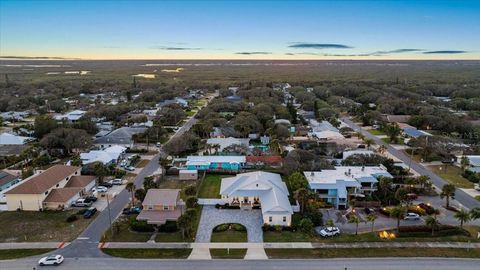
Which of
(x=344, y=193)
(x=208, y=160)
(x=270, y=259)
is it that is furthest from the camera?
(x=208, y=160)

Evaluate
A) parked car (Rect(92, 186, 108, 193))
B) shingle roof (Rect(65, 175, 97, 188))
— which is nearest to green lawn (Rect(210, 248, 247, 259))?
parked car (Rect(92, 186, 108, 193))

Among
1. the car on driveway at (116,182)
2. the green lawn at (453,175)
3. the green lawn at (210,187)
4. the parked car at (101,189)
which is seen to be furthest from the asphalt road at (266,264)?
the green lawn at (453,175)

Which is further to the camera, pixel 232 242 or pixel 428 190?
pixel 428 190

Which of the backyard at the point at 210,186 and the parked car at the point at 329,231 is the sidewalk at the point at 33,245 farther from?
the parked car at the point at 329,231

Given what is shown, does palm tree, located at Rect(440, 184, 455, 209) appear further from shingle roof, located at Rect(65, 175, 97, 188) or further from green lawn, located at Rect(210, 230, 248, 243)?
shingle roof, located at Rect(65, 175, 97, 188)

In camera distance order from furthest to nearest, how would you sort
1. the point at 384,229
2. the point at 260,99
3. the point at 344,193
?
1. the point at 260,99
2. the point at 344,193
3. the point at 384,229

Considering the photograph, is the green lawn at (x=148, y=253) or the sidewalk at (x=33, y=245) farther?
the sidewalk at (x=33, y=245)

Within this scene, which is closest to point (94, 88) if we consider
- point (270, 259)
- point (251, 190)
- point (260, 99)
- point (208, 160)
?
point (260, 99)

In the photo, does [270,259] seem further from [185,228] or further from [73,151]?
[73,151]
